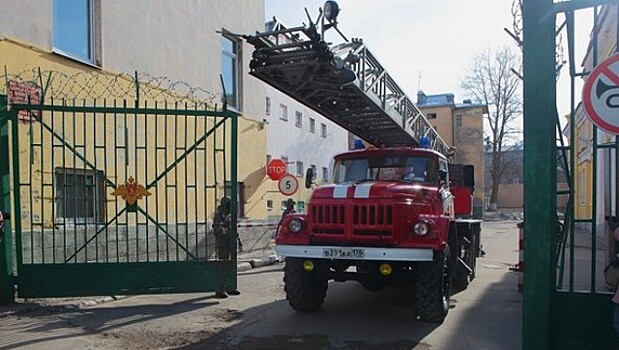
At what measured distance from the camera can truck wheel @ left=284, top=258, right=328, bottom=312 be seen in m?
7.31

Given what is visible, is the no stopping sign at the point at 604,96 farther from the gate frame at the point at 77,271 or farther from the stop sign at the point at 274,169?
the stop sign at the point at 274,169

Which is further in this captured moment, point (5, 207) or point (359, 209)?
point (5, 207)

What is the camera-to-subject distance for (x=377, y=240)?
675 cm

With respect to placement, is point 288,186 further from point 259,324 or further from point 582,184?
point 582,184

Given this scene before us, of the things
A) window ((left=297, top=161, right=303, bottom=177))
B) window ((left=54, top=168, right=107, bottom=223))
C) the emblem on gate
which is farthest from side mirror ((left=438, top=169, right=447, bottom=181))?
window ((left=297, top=161, right=303, bottom=177))

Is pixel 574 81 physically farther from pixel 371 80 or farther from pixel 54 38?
pixel 54 38

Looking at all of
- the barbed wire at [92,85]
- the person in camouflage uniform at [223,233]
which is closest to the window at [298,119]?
the barbed wire at [92,85]

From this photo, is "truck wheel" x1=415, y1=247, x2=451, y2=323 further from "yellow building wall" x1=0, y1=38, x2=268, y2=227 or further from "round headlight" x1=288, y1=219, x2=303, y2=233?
"yellow building wall" x1=0, y1=38, x2=268, y2=227

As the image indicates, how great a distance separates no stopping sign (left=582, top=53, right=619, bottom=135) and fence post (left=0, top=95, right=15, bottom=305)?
698 cm

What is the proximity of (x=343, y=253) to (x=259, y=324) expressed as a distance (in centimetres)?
140

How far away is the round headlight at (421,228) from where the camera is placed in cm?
665

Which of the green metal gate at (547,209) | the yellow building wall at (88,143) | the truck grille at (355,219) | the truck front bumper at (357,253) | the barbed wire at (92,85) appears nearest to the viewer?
the green metal gate at (547,209)

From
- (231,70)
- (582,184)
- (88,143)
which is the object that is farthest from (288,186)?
(582,184)

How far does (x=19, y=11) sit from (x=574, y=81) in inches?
319
